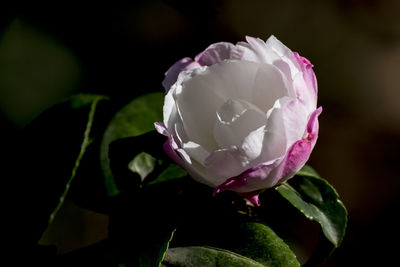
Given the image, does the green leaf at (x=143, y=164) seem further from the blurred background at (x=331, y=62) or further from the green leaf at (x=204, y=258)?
the blurred background at (x=331, y=62)

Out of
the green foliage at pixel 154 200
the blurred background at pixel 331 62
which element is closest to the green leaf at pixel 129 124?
the green foliage at pixel 154 200

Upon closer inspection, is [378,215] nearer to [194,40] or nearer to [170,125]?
[194,40]

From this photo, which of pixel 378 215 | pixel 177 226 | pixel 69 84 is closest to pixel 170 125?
pixel 177 226

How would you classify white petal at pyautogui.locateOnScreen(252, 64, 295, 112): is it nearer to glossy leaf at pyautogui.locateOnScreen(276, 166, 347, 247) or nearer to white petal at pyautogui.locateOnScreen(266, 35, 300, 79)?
white petal at pyautogui.locateOnScreen(266, 35, 300, 79)

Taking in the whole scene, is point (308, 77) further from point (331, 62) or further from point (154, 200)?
point (331, 62)

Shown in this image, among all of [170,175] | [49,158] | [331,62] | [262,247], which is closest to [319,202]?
[262,247]

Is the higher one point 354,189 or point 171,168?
point 171,168

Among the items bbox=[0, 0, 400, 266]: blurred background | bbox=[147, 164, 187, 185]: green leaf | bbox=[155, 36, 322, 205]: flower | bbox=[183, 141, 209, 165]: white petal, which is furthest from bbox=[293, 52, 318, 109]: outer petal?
bbox=[0, 0, 400, 266]: blurred background
